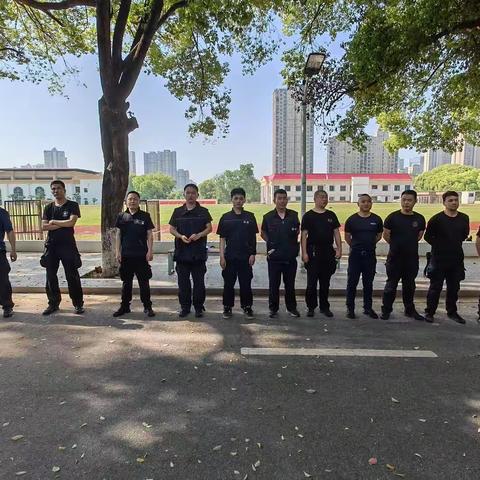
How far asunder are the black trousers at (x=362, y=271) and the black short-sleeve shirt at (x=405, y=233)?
0.37 meters

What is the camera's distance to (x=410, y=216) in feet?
18.7

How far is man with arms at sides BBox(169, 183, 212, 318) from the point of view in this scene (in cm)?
567

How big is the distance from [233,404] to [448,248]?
414 cm

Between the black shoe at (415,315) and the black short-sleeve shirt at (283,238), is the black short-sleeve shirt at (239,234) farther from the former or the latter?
the black shoe at (415,315)

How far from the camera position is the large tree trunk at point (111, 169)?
27.0ft

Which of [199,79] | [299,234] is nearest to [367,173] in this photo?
[199,79]

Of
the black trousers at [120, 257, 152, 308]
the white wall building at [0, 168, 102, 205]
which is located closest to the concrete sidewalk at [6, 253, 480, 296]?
the black trousers at [120, 257, 152, 308]

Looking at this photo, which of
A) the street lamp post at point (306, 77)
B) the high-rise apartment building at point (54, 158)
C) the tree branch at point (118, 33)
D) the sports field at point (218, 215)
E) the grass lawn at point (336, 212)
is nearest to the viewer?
the street lamp post at point (306, 77)

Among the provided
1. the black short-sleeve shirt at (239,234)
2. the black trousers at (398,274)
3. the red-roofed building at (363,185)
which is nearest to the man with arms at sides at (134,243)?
the black short-sleeve shirt at (239,234)

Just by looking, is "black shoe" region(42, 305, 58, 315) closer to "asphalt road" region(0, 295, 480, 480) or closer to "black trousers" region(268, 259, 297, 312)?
"asphalt road" region(0, 295, 480, 480)

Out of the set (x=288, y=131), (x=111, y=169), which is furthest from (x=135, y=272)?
(x=288, y=131)

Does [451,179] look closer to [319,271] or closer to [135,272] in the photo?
[319,271]

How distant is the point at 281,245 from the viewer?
18.7 feet

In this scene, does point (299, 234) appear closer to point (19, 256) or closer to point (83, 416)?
point (83, 416)
